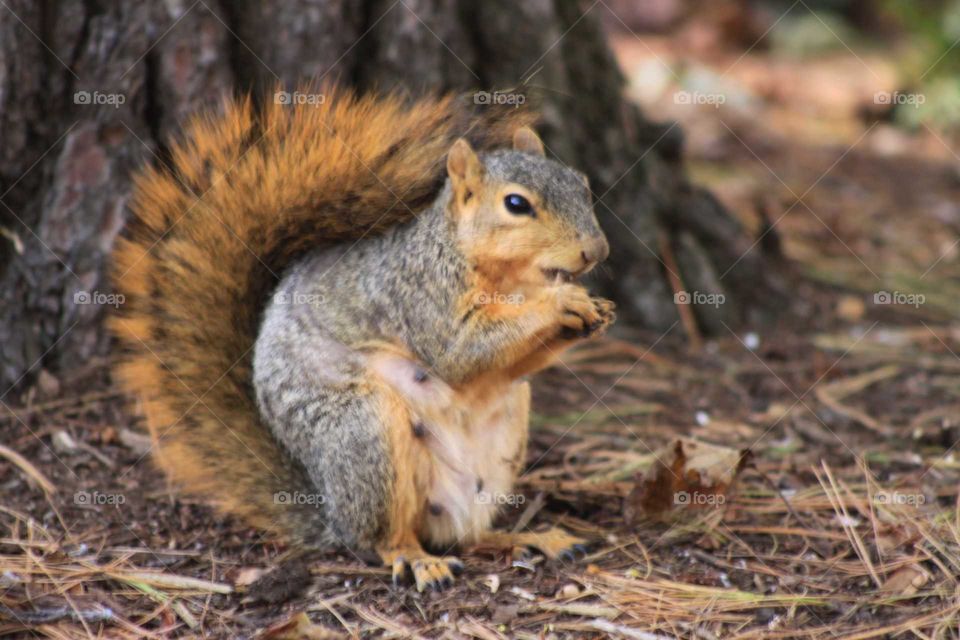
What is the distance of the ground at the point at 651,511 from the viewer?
2176 mm

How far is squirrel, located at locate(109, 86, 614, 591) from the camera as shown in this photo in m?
2.38

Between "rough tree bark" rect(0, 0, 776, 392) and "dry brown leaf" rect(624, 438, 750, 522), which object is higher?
"rough tree bark" rect(0, 0, 776, 392)

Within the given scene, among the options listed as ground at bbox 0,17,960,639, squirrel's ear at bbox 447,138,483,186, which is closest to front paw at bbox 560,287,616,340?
squirrel's ear at bbox 447,138,483,186

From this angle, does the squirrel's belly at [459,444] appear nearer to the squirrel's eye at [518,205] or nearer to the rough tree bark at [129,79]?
the squirrel's eye at [518,205]

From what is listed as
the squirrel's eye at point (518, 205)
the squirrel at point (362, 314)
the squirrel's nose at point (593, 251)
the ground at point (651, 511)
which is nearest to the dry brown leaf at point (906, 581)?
the ground at point (651, 511)

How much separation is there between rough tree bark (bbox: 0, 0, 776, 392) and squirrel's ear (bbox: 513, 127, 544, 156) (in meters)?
0.42

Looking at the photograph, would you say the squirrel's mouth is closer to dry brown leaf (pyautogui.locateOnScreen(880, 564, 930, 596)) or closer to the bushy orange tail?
the bushy orange tail

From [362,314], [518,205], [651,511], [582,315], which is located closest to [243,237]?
[362,314]

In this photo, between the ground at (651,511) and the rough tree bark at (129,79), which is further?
the rough tree bark at (129,79)

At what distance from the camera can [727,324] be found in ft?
12.6

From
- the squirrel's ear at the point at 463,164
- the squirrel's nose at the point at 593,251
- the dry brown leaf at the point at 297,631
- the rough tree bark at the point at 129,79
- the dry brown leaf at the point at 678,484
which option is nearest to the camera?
the dry brown leaf at the point at 297,631

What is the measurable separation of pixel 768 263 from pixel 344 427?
2280 mm

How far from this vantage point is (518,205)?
7.80 feet

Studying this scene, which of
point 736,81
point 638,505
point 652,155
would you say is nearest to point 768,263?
point 652,155
